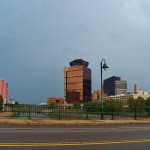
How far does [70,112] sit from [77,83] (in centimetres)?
11868

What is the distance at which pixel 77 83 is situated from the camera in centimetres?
14975

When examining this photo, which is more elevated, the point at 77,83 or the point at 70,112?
the point at 77,83

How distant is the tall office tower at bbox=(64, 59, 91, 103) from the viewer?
490 ft

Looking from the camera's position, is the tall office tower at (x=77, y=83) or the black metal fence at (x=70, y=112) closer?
the black metal fence at (x=70, y=112)

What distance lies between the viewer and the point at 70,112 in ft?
102

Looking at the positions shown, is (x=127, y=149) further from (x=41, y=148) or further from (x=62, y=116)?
(x=62, y=116)

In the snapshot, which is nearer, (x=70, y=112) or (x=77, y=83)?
(x=70, y=112)

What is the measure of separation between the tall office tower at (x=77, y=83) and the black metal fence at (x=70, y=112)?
113m

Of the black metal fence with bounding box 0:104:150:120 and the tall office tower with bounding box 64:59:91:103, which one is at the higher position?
the tall office tower with bounding box 64:59:91:103

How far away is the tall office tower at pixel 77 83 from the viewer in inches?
5884

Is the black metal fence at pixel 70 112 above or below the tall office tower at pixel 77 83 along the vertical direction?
below

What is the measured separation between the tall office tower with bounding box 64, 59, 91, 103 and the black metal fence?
113 m

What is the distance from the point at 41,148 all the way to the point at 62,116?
2039cm

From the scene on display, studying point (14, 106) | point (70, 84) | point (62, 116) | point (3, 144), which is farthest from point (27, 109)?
point (70, 84)
